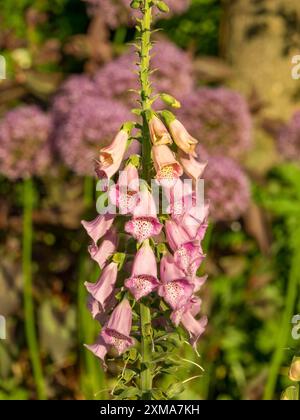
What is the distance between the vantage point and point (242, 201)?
359 centimetres

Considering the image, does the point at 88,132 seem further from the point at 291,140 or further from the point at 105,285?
the point at 105,285

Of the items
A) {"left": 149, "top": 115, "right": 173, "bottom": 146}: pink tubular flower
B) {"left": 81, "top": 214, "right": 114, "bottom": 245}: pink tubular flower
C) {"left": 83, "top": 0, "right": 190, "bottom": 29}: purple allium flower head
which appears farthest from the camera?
{"left": 83, "top": 0, "right": 190, "bottom": 29}: purple allium flower head

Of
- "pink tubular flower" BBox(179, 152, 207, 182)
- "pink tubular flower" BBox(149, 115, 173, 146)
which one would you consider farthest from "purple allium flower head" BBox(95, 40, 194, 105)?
"pink tubular flower" BBox(149, 115, 173, 146)

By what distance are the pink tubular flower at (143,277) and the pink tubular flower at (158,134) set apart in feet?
0.91

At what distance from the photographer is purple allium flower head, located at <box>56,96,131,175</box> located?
A: 3.36m

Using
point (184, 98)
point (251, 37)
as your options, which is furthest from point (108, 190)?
point (251, 37)

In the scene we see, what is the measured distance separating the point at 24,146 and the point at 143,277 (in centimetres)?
182

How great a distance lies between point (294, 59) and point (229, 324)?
4.89 feet

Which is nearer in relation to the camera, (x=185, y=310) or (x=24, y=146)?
(x=185, y=310)

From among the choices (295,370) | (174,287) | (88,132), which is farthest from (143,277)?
(88,132)

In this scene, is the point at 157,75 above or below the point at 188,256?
above

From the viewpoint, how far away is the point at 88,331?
3.43 m

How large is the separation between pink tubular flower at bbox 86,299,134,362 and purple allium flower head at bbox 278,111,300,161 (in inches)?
78.2

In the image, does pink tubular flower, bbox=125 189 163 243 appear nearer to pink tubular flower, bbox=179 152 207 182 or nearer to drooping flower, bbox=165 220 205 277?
drooping flower, bbox=165 220 205 277
